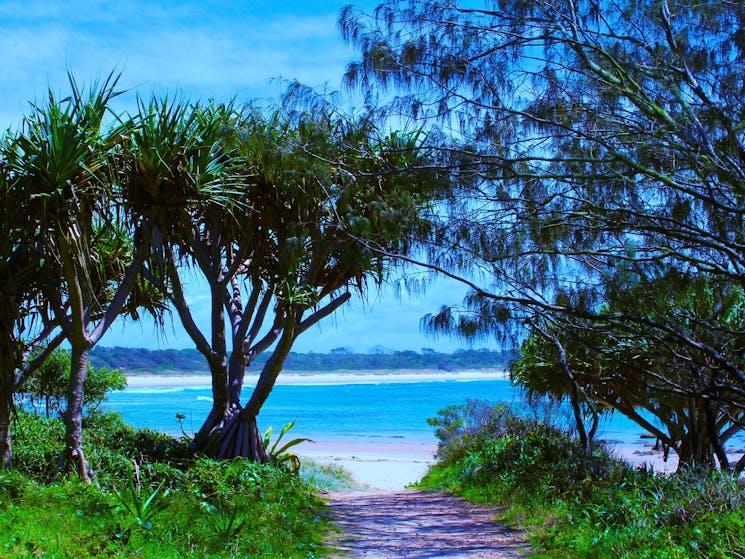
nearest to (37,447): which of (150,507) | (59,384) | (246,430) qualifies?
(246,430)

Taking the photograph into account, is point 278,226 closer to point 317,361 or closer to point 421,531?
point 421,531

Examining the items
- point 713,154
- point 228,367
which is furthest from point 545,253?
point 228,367

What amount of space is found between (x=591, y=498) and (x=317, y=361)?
134 meters

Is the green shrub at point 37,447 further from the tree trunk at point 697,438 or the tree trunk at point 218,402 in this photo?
the tree trunk at point 697,438

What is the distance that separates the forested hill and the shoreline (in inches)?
50.3

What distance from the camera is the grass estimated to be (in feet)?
18.8

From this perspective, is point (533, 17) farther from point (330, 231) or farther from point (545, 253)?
point (330, 231)

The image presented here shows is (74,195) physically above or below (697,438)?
above

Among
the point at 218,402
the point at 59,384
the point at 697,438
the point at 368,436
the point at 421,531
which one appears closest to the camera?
the point at 421,531

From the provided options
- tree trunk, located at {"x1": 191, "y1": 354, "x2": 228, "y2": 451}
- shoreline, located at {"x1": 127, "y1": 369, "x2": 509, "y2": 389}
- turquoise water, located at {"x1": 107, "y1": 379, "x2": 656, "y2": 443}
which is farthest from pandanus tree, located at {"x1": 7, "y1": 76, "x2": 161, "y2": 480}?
shoreline, located at {"x1": 127, "y1": 369, "x2": 509, "y2": 389}

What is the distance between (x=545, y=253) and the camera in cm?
777

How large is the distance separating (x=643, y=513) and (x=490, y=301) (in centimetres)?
241

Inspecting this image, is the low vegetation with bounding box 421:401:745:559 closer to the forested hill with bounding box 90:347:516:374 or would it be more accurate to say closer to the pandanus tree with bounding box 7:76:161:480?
the pandanus tree with bounding box 7:76:161:480

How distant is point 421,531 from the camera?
28.2 feet
